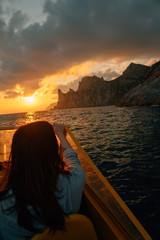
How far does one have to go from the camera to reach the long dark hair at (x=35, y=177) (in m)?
1.08

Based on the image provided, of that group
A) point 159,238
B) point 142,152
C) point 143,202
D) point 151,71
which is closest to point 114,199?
point 159,238

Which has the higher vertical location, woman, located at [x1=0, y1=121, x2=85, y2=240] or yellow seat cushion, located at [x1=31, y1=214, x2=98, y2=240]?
woman, located at [x1=0, y1=121, x2=85, y2=240]

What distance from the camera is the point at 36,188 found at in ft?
3.64

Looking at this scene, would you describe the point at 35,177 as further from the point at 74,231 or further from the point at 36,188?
the point at 74,231

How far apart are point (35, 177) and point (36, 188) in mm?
83

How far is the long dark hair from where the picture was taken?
1.08 metres

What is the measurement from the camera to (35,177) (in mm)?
Answer: 1122

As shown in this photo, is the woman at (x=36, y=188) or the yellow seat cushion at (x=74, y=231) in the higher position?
the woman at (x=36, y=188)

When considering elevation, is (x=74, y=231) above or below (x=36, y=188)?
below

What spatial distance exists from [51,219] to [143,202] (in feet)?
11.6

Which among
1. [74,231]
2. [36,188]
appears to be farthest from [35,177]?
[74,231]

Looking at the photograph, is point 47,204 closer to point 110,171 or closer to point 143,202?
point 143,202

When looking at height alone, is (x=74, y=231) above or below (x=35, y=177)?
below

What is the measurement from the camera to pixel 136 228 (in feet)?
4.76
